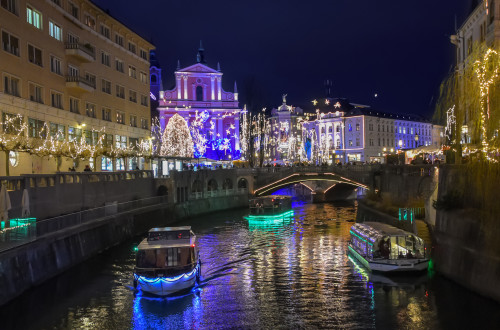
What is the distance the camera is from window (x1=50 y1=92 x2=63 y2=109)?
2219 inches

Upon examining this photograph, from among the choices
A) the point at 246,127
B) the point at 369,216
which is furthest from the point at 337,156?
the point at 369,216

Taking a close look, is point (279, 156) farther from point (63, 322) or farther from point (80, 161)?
point (63, 322)

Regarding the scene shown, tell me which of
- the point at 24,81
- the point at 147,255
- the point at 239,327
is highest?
the point at 24,81

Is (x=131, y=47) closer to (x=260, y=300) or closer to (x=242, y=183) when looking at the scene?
(x=242, y=183)

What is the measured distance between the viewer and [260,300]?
3020cm

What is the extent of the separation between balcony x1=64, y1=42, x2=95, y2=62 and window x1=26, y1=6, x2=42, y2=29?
6064 mm

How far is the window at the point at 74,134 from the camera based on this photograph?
59906mm

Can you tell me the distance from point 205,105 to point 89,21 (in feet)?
211

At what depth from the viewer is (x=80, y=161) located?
6159 cm

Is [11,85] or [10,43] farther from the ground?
[10,43]

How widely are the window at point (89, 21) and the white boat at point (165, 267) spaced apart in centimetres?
4031

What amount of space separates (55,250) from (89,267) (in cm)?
402

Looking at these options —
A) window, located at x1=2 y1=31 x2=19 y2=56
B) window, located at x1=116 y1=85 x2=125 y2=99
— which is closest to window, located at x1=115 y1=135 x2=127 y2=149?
window, located at x1=116 y1=85 x2=125 y2=99

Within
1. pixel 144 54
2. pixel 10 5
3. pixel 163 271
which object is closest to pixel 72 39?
pixel 10 5
